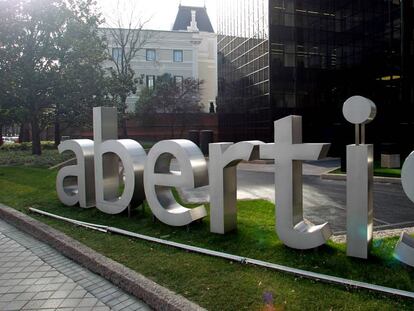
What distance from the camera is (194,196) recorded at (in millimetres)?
10953

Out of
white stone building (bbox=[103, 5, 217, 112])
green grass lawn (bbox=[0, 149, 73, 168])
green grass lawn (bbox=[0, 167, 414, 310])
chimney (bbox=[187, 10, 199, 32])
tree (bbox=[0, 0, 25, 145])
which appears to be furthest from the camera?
chimney (bbox=[187, 10, 199, 32])

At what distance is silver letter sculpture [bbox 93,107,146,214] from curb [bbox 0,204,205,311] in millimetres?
1180

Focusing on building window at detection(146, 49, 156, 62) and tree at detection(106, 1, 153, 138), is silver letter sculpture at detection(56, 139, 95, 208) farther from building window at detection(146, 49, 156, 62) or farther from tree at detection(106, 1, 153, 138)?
building window at detection(146, 49, 156, 62)

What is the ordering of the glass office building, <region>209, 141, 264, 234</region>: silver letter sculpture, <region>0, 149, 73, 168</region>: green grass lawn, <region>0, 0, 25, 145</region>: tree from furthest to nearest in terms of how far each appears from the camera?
the glass office building, <region>0, 0, 25, 145</region>: tree, <region>0, 149, 73, 168</region>: green grass lawn, <region>209, 141, 264, 234</region>: silver letter sculpture

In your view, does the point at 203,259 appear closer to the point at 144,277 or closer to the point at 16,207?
the point at 144,277

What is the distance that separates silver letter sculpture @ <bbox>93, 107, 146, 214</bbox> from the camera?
7176 millimetres

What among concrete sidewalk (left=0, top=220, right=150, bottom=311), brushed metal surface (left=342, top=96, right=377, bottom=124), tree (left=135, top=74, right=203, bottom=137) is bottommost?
concrete sidewalk (left=0, top=220, right=150, bottom=311)

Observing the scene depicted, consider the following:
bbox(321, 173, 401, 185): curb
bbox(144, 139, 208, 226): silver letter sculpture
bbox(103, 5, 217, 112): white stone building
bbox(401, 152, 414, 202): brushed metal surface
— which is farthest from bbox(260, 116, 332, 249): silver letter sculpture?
bbox(103, 5, 217, 112): white stone building

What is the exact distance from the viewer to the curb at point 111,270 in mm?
4047

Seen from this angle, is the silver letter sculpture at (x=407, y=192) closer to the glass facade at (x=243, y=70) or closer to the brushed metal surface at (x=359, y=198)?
the brushed metal surface at (x=359, y=198)

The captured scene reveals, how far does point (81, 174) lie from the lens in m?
8.28

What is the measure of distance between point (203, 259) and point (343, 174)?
11.0 m

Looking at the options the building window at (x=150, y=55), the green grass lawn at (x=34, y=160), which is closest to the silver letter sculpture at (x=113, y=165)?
the green grass lawn at (x=34, y=160)

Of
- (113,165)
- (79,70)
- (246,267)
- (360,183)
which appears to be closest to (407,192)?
(360,183)
